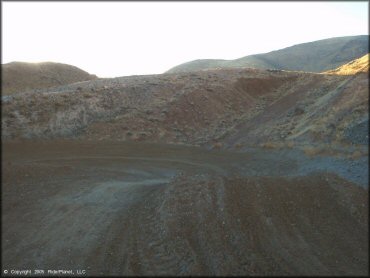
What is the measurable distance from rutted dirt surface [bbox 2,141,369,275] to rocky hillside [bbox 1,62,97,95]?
37.9m

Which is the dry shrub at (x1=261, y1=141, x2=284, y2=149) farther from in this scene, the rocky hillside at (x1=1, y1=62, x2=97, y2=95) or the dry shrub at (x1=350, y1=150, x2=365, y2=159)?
the rocky hillside at (x1=1, y1=62, x2=97, y2=95)

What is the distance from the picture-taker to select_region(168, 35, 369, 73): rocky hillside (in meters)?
114

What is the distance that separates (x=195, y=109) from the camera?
1369 inches

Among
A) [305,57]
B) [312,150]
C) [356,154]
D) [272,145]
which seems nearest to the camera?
[356,154]

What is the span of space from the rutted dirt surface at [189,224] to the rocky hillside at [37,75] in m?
37.9

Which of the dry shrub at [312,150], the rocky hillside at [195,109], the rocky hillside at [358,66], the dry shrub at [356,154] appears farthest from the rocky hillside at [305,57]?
the dry shrub at [356,154]

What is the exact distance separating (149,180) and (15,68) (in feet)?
156

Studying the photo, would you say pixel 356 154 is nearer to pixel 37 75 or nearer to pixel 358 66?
pixel 358 66

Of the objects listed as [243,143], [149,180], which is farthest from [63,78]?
[149,180]

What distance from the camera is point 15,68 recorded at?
184 ft

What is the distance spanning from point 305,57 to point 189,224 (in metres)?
127

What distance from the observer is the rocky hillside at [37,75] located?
5166 centimetres

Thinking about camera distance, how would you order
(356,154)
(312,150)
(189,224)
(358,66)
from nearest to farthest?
(189,224), (356,154), (312,150), (358,66)

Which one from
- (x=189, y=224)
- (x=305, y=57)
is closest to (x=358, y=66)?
(x=189, y=224)
